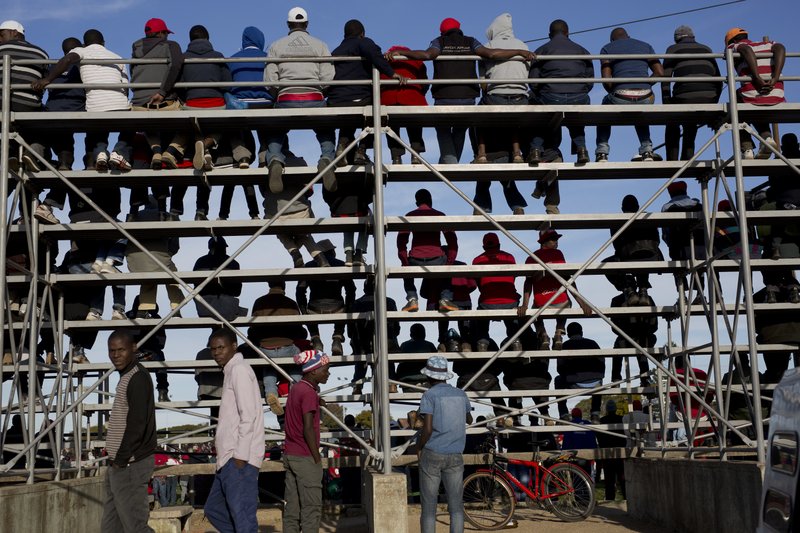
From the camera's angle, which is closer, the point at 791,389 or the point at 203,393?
the point at 791,389

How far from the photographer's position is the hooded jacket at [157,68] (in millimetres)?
11656

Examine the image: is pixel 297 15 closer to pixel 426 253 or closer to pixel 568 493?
pixel 426 253

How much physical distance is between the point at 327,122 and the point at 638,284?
4555mm

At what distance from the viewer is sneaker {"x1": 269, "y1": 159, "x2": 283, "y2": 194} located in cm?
1144

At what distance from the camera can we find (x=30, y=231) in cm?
1161

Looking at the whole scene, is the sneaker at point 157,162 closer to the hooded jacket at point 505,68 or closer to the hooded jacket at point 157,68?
the hooded jacket at point 157,68

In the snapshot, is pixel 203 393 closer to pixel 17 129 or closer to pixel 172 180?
pixel 172 180

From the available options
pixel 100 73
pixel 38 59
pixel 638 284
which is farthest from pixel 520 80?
pixel 38 59

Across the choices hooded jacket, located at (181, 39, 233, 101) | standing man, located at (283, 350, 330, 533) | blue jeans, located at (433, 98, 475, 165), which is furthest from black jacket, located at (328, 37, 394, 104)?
standing man, located at (283, 350, 330, 533)

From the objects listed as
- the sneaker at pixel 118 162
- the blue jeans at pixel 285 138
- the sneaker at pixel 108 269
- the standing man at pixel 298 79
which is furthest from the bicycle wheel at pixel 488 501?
the sneaker at pixel 118 162

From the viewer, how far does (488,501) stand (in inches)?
485

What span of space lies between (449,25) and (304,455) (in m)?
6.12

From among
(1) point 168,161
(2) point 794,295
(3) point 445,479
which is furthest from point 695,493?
(1) point 168,161

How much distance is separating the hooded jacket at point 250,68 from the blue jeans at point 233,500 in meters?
5.68
